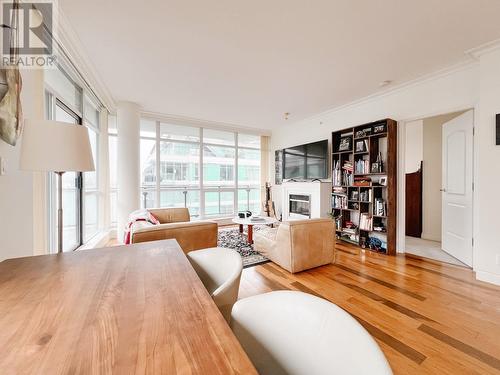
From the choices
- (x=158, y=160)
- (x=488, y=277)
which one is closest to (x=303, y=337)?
(x=488, y=277)

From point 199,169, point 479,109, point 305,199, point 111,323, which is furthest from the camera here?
point 199,169

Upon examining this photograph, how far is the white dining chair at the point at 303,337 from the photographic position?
1.81ft

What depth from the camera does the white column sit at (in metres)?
3.95

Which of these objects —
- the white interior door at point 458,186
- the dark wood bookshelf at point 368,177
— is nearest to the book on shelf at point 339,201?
the dark wood bookshelf at point 368,177

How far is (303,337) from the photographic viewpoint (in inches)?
25.9

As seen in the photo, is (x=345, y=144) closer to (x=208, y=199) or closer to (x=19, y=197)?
(x=208, y=199)

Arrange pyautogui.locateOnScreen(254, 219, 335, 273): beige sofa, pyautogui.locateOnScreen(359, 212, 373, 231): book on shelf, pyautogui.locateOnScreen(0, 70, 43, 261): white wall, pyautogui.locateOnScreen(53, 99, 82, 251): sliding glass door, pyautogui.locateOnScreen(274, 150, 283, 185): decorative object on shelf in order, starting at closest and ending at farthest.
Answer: pyautogui.locateOnScreen(0, 70, 43, 261): white wall
pyautogui.locateOnScreen(254, 219, 335, 273): beige sofa
pyautogui.locateOnScreen(53, 99, 82, 251): sliding glass door
pyautogui.locateOnScreen(359, 212, 373, 231): book on shelf
pyautogui.locateOnScreen(274, 150, 283, 185): decorative object on shelf

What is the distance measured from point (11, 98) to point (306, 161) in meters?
4.54

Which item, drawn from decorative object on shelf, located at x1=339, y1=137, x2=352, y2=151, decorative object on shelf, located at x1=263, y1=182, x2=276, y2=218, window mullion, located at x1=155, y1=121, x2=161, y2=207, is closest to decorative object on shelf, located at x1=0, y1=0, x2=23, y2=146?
window mullion, located at x1=155, y1=121, x2=161, y2=207

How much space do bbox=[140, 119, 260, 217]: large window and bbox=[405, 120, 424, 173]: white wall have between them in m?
3.55

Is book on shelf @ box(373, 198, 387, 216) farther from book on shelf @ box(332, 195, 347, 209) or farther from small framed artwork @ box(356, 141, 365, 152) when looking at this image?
small framed artwork @ box(356, 141, 365, 152)

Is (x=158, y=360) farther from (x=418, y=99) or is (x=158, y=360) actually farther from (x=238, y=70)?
(x=418, y=99)

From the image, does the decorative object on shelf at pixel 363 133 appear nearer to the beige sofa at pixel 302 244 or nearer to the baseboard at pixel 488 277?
the beige sofa at pixel 302 244

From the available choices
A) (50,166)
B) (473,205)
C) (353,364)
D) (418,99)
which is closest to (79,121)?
(50,166)
